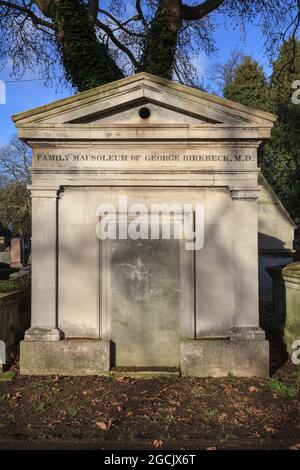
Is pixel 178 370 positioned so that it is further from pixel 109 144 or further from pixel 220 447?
pixel 109 144

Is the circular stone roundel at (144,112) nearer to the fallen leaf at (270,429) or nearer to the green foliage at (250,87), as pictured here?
the fallen leaf at (270,429)

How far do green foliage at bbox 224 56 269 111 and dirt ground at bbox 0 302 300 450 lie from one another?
698 inches

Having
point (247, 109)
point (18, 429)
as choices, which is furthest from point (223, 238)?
point (18, 429)

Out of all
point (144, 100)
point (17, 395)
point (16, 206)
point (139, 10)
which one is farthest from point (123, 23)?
point (16, 206)

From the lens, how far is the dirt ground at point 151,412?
15.1 feet

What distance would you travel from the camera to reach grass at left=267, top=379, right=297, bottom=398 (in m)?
5.95

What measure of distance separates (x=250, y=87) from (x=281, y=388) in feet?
65.3

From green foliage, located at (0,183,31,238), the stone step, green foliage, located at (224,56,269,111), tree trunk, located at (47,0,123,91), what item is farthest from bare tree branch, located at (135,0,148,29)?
green foliage, located at (0,183,31,238)

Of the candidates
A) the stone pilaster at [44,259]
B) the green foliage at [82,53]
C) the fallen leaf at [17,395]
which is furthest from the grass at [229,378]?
the green foliage at [82,53]

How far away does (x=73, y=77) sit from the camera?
10.2 metres

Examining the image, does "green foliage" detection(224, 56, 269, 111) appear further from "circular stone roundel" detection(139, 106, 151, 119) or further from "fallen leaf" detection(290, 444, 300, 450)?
"fallen leaf" detection(290, 444, 300, 450)

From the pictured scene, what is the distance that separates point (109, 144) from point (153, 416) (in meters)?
3.80

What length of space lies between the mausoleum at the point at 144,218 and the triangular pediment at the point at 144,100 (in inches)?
0.6

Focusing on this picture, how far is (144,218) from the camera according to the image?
6.80 m
